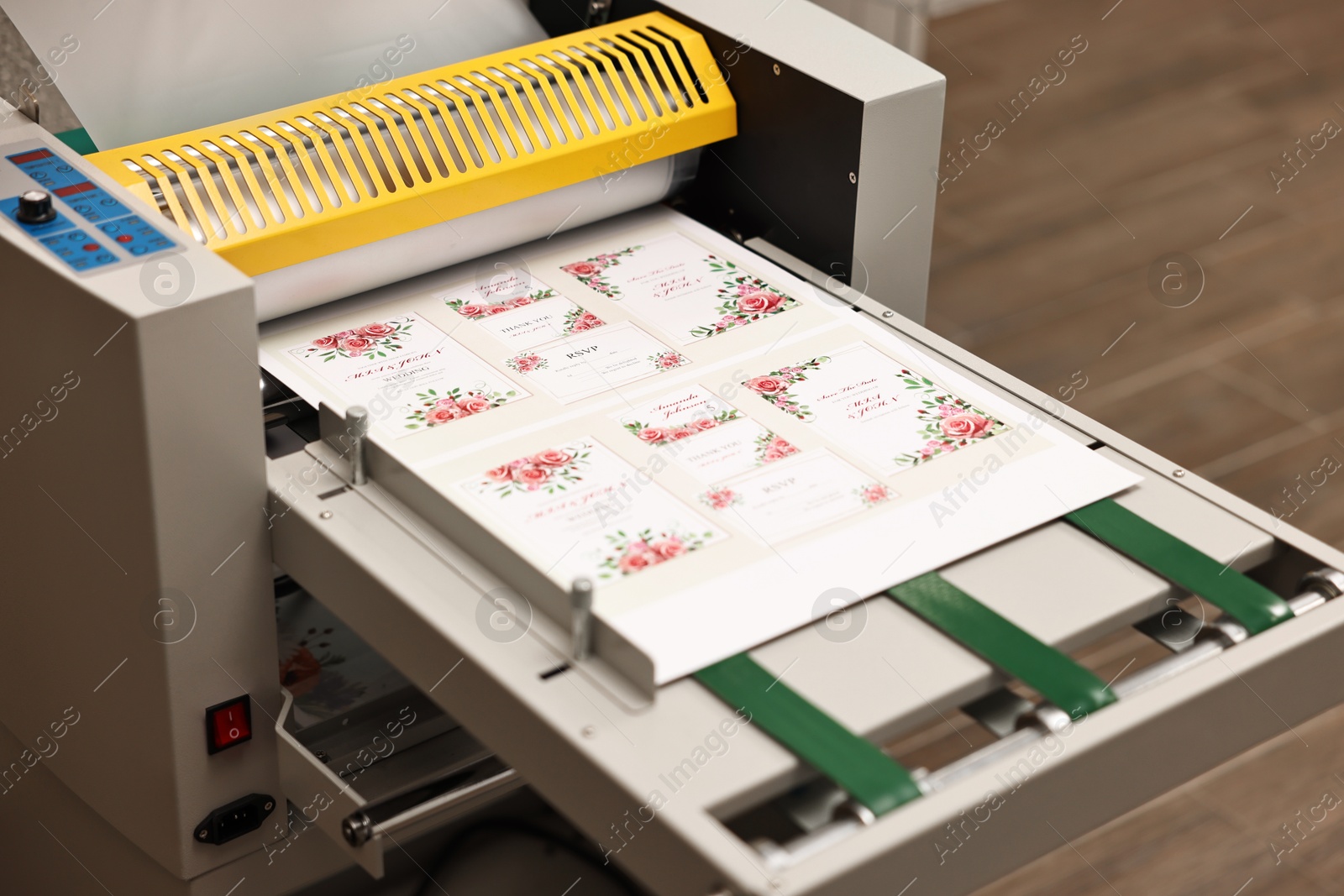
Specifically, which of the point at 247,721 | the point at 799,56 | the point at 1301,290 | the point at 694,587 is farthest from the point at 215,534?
the point at 1301,290

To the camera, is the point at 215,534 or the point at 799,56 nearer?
the point at 215,534

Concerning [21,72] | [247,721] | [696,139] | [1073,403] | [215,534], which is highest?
[21,72]

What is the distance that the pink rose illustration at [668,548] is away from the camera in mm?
1125

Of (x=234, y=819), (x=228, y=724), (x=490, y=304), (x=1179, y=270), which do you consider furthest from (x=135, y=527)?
(x=1179, y=270)

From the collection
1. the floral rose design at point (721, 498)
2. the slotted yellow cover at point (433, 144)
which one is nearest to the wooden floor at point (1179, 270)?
the floral rose design at point (721, 498)

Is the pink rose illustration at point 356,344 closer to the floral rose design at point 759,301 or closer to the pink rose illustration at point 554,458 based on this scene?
the pink rose illustration at point 554,458

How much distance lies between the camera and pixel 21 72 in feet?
4.54

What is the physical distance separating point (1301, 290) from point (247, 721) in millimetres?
2254

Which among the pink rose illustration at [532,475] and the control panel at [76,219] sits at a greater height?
the control panel at [76,219]

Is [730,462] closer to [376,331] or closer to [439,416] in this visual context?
[439,416]

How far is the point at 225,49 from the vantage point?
1.45 meters

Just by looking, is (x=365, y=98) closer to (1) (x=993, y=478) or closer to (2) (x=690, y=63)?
(2) (x=690, y=63)

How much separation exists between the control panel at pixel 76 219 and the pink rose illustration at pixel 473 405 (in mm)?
262

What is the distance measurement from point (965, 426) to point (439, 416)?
433 mm
